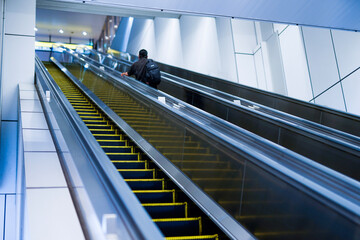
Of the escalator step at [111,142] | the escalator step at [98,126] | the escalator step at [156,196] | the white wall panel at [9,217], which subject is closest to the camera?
the escalator step at [156,196]

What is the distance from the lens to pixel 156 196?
413 centimetres

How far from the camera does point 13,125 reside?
887 centimetres

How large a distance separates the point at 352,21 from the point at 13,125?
7.68m

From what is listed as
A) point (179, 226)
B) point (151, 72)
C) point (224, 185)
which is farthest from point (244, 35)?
point (179, 226)

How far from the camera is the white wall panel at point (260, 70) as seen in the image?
11.8 meters

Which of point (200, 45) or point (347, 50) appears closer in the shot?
point (347, 50)

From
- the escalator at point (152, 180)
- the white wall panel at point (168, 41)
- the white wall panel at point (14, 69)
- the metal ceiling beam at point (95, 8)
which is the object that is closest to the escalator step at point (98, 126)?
the escalator at point (152, 180)

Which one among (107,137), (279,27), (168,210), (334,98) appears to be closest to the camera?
(168,210)

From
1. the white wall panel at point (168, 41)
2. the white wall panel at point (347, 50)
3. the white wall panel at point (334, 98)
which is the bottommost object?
the white wall panel at point (334, 98)

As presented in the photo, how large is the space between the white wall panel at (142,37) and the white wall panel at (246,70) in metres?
6.50

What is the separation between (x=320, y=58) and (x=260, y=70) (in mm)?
2667

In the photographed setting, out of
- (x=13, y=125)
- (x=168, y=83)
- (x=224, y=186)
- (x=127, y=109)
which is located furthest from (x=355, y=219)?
(x=168, y=83)

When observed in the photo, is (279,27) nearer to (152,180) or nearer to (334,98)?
(334,98)

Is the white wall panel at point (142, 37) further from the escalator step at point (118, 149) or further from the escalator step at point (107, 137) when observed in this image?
the escalator step at point (118, 149)
